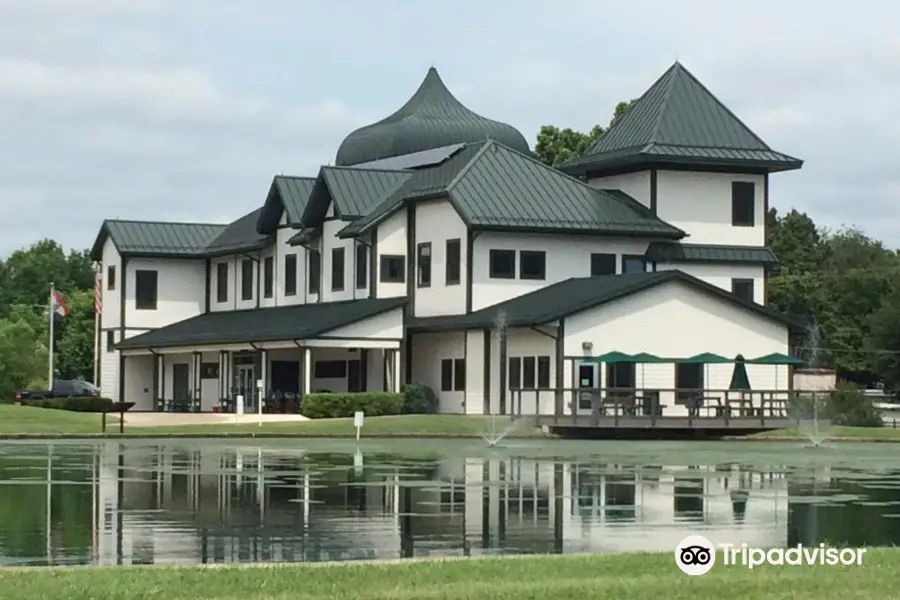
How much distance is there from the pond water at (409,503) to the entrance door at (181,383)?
37765 millimetres

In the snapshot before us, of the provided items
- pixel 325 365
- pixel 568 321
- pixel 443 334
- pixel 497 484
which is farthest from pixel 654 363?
pixel 497 484

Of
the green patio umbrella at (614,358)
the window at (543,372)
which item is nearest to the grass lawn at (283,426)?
the window at (543,372)

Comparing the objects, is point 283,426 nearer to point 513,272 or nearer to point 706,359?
point 513,272

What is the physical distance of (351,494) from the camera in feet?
86.0

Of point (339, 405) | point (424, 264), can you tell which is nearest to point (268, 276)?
point (424, 264)

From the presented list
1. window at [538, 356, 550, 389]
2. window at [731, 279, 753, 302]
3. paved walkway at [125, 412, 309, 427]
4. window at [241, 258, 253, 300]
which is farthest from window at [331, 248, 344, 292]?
window at [731, 279, 753, 302]

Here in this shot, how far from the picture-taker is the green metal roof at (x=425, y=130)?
7981 cm

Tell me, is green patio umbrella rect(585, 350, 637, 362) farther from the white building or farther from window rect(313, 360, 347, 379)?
window rect(313, 360, 347, 379)

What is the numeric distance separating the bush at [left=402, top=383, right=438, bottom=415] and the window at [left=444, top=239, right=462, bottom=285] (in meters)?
3.84

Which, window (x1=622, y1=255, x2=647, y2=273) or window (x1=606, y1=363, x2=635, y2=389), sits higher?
window (x1=622, y1=255, x2=647, y2=273)

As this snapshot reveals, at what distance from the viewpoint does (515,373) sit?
61844 millimetres

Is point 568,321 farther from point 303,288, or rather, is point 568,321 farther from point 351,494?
point 351,494

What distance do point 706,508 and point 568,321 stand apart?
34.9m

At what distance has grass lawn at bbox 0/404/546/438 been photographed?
52500 millimetres
